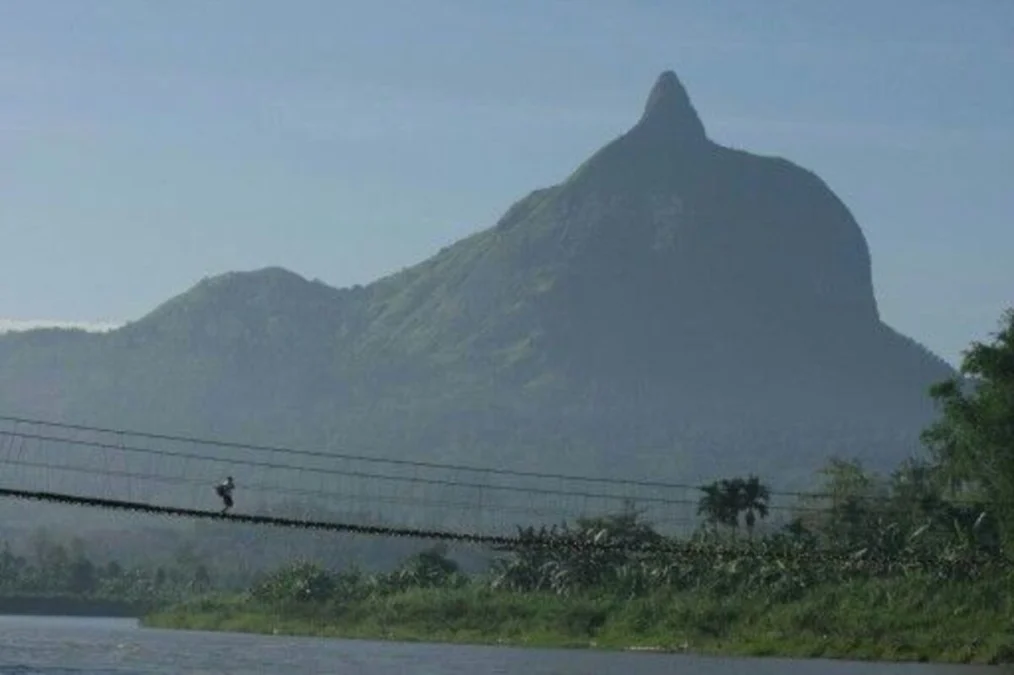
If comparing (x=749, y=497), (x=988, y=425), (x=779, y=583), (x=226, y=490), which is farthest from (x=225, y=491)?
(x=749, y=497)

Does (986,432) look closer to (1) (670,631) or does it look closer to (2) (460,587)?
(1) (670,631)

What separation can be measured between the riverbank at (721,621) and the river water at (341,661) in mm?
3718

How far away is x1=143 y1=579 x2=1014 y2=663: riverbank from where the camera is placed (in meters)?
101

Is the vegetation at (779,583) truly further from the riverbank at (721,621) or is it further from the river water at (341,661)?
the river water at (341,661)

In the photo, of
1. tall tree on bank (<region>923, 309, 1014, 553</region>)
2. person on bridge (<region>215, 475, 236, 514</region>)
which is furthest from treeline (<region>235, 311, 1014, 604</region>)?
person on bridge (<region>215, 475, 236, 514</region>)

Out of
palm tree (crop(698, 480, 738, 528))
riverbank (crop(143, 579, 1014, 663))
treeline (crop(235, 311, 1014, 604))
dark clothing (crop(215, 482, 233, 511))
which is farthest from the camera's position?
palm tree (crop(698, 480, 738, 528))

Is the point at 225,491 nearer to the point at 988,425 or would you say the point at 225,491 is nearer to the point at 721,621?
the point at 988,425

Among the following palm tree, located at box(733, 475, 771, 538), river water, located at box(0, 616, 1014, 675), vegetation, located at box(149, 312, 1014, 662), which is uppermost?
palm tree, located at box(733, 475, 771, 538)

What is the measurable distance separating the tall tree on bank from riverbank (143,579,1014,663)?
5.93 meters

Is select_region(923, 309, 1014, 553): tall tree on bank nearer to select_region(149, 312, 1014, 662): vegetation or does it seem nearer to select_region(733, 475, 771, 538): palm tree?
select_region(149, 312, 1014, 662): vegetation

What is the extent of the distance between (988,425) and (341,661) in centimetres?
3028

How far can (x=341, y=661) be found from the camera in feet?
332

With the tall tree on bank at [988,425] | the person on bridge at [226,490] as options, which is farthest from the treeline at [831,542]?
the person on bridge at [226,490]

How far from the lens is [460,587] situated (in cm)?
13850
